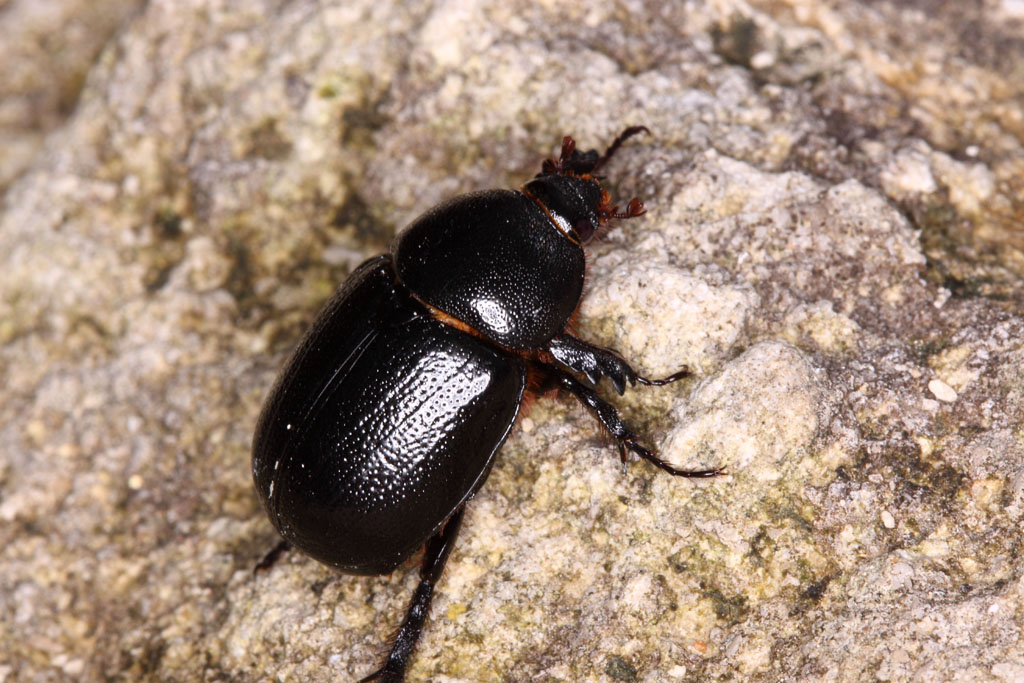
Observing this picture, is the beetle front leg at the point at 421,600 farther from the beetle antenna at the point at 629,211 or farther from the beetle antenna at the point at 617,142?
the beetle antenna at the point at 617,142

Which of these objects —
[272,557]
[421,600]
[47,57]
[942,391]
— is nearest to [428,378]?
[421,600]

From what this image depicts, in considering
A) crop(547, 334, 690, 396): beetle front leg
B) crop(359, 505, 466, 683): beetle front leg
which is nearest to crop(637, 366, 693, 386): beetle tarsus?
crop(547, 334, 690, 396): beetle front leg

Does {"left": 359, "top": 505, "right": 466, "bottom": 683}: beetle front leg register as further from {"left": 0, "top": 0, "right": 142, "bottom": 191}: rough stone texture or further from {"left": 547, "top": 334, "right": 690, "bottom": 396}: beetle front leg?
{"left": 0, "top": 0, "right": 142, "bottom": 191}: rough stone texture

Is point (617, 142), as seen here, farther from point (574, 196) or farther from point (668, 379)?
point (668, 379)

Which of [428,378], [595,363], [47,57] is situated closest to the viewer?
[428,378]

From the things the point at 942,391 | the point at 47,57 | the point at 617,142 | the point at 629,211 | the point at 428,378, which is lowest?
the point at 942,391

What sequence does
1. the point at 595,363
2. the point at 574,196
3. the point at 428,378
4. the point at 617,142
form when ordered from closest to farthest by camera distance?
the point at 428,378 → the point at 595,363 → the point at 574,196 → the point at 617,142
